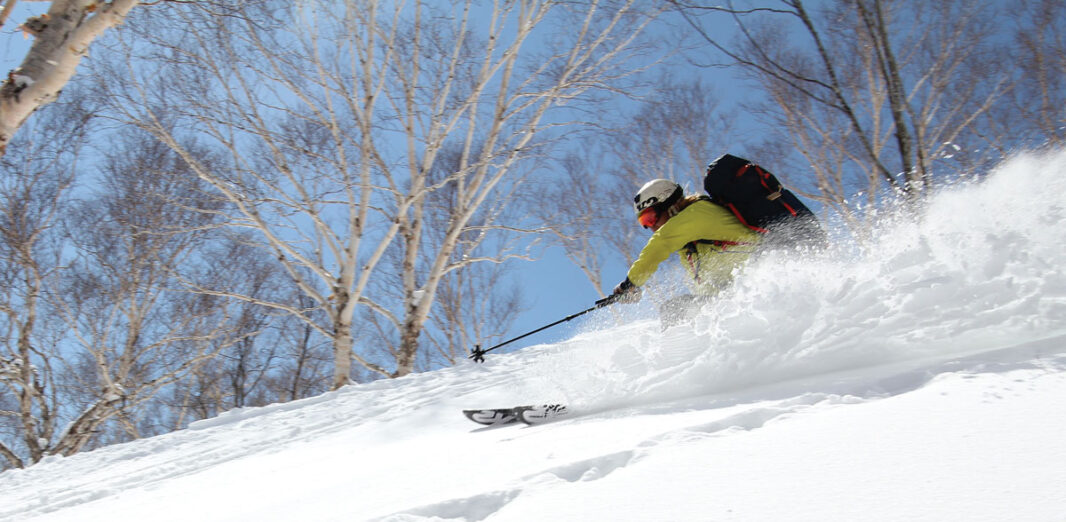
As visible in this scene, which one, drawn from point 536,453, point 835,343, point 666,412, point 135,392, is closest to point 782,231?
point 835,343

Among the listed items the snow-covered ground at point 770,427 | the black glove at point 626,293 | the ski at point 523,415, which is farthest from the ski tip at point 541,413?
the black glove at point 626,293

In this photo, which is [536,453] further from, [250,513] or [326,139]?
[326,139]

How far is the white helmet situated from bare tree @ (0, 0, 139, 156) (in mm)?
3497

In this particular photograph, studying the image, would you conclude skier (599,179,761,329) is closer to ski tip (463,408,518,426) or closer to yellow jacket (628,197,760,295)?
yellow jacket (628,197,760,295)

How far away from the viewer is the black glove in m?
3.88

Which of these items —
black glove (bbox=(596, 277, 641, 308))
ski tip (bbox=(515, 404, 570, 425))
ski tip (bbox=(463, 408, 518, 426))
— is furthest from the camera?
black glove (bbox=(596, 277, 641, 308))

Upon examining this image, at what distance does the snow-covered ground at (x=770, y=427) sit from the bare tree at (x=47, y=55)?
226cm

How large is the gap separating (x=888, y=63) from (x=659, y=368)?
3615 millimetres

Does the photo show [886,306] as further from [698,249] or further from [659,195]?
[659,195]

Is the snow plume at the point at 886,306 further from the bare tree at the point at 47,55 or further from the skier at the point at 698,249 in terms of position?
the bare tree at the point at 47,55

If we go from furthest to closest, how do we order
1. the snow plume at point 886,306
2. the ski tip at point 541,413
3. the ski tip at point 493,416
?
the ski tip at point 493,416
the ski tip at point 541,413
the snow plume at point 886,306

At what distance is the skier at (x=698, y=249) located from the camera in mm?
3742

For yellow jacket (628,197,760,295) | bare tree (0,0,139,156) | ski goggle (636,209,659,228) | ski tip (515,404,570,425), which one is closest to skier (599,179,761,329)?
yellow jacket (628,197,760,295)

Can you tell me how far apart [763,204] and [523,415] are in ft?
6.76
